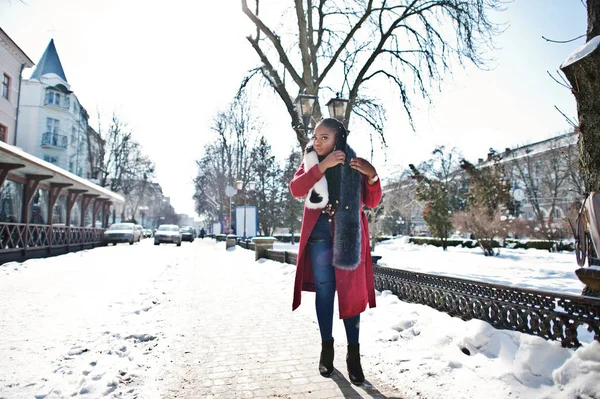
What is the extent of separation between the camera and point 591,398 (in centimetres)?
190

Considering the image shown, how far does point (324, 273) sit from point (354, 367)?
68 cm

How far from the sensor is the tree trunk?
328 centimetres

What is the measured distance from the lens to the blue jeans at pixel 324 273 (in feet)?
8.34

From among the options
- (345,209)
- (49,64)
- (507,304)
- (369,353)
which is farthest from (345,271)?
(49,64)

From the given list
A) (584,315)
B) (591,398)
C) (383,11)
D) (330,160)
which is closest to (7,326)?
(330,160)

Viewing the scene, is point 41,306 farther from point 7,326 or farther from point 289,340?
point 289,340

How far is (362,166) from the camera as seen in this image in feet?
8.25

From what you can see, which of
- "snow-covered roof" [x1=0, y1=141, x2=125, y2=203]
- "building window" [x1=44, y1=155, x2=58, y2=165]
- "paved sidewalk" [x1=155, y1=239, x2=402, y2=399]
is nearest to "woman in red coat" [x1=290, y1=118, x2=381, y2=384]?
"paved sidewalk" [x1=155, y1=239, x2=402, y2=399]

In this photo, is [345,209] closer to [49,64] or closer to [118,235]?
[118,235]

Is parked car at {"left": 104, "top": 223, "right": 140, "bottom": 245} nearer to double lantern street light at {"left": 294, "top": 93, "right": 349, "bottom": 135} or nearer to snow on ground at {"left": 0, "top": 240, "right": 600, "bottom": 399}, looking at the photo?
double lantern street light at {"left": 294, "top": 93, "right": 349, "bottom": 135}

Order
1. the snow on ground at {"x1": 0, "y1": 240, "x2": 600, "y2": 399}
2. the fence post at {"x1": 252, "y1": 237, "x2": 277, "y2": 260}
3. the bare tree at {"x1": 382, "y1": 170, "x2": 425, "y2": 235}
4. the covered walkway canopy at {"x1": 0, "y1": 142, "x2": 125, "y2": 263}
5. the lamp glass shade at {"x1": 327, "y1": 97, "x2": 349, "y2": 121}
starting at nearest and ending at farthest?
the snow on ground at {"x1": 0, "y1": 240, "x2": 600, "y2": 399}
the lamp glass shade at {"x1": 327, "y1": 97, "x2": 349, "y2": 121}
the covered walkway canopy at {"x1": 0, "y1": 142, "x2": 125, "y2": 263}
the fence post at {"x1": 252, "y1": 237, "x2": 277, "y2": 260}
the bare tree at {"x1": 382, "y1": 170, "x2": 425, "y2": 235}

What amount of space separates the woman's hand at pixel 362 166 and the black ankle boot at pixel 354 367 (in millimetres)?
1237

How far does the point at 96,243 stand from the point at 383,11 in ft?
66.8

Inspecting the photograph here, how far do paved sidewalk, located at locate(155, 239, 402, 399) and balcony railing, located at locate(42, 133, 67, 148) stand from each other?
35.1 meters
